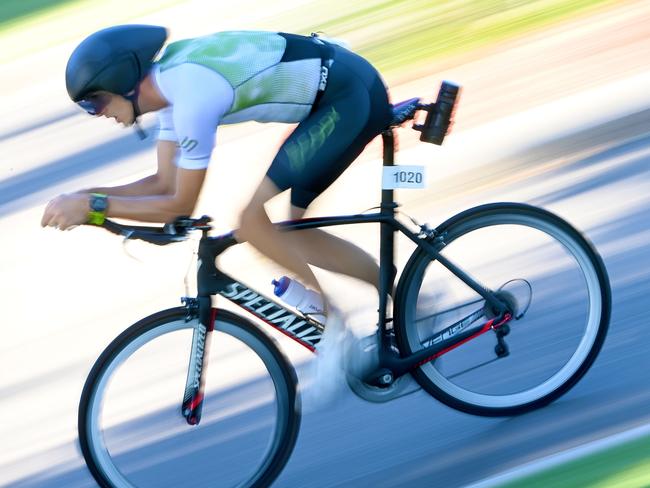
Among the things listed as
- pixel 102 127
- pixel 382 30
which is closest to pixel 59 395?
pixel 102 127

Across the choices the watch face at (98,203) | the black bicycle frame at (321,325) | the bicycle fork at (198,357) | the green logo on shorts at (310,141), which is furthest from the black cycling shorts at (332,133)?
the watch face at (98,203)

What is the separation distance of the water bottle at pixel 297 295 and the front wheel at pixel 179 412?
0.55ft

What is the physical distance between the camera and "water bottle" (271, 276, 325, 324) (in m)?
4.23

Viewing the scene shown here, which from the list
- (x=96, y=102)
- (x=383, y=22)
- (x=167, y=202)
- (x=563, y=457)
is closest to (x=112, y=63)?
(x=96, y=102)

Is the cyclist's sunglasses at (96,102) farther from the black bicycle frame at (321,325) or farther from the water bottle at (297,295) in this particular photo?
the water bottle at (297,295)

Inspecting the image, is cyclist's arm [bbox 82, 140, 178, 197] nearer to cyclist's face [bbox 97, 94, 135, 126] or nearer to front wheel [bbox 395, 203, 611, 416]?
cyclist's face [bbox 97, 94, 135, 126]

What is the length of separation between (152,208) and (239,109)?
18.7 inches

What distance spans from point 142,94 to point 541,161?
3.41m

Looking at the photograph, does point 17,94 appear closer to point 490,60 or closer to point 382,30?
point 382,30

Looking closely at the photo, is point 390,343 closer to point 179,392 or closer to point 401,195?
point 179,392

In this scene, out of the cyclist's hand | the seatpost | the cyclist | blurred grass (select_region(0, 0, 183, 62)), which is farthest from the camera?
blurred grass (select_region(0, 0, 183, 62))

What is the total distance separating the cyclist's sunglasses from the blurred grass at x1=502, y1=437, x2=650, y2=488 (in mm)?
1930

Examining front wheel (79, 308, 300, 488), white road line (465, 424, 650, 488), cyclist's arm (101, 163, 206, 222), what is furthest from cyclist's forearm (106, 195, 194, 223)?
white road line (465, 424, 650, 488)

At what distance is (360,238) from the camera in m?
5.25
